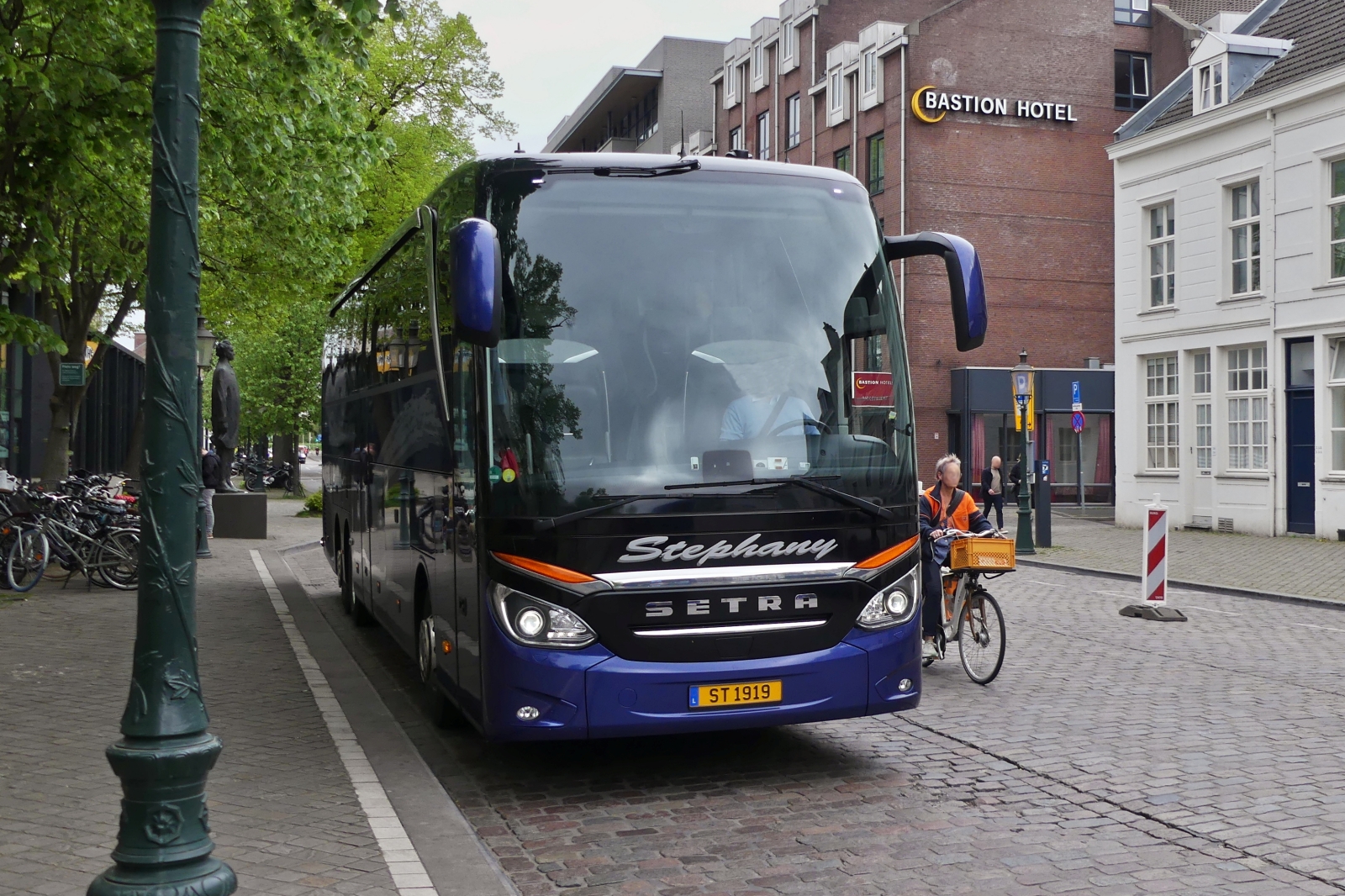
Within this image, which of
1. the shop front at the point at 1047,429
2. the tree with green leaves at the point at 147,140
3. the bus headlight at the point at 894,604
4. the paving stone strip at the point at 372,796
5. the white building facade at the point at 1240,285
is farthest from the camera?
the shop front at the point at 1047,429

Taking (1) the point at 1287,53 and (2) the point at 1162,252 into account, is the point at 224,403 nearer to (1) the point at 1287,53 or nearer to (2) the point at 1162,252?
(2) the point at 1162,252

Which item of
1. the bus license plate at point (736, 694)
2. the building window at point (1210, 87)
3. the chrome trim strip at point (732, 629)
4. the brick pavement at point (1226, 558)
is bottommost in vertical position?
the brick pavement at point (1226, 558)

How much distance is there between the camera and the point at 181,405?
4.08 meters

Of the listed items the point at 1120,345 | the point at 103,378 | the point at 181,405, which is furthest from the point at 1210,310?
the point at 103,378

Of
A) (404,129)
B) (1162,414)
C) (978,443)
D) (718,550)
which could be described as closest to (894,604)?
(718,550)

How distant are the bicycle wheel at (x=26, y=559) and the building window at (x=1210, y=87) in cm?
2243

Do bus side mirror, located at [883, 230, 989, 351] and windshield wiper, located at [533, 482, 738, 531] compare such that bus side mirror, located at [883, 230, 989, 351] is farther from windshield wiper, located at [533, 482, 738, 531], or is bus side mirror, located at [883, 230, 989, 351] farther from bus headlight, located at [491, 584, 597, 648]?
bus headlight, located at [491, 584, 597, 648]

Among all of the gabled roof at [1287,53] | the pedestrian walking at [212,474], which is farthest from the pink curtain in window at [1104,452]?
the pedestrian walking at [212,474]

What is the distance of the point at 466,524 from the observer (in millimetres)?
6832

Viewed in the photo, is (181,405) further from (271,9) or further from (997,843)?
(271,9)

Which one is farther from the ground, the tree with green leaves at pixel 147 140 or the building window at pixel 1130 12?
the building window at pixel 1130 12

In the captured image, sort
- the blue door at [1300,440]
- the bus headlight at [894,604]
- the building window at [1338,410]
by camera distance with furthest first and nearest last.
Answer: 1. the blue door at [1300,440]
2. the building window at [1338,410]
3. the bus headlight at [894,604]

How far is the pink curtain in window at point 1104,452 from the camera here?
42.2m

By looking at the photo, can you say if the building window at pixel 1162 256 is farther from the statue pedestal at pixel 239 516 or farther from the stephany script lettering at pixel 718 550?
the stephany script lettering at pixel 718 550
